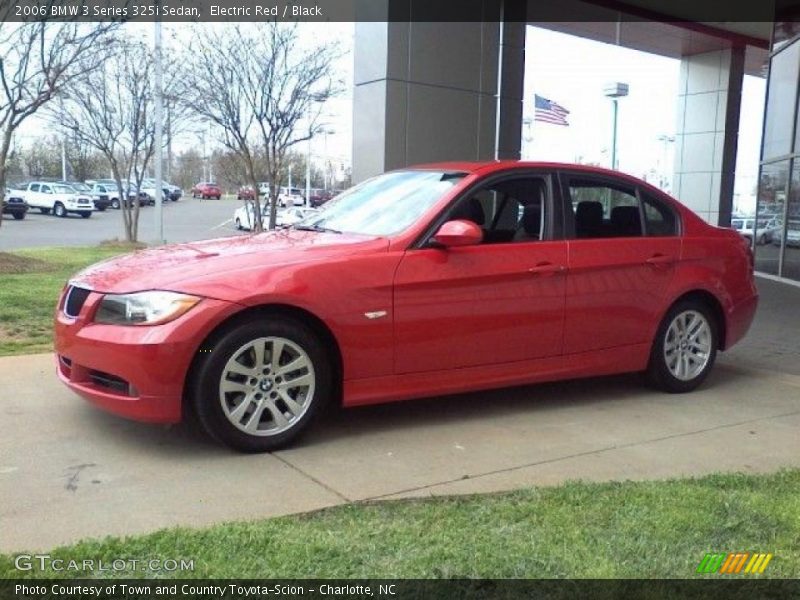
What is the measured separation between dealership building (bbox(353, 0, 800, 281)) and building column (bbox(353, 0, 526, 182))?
0.02m

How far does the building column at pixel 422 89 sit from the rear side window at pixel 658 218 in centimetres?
563

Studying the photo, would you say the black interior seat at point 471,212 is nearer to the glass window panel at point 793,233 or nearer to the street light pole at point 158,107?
the glass window panel at point 793,233

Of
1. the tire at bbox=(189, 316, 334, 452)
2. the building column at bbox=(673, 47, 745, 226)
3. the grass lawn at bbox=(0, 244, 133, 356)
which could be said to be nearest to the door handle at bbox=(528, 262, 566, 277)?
the tire at bbox=(189, 316, 334, 452)

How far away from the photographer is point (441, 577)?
111 inches

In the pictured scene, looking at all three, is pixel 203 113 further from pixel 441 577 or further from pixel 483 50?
pixel 441 577

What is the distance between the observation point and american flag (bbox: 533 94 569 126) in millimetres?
16188

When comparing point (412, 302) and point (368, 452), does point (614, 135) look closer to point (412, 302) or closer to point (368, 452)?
point (412, 302)

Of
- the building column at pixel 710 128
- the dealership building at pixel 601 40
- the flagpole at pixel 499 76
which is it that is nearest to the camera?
the dealership building at pixel 601 40

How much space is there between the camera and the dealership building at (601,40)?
1102cm

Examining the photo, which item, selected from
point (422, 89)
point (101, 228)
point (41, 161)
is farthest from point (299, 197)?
point (422, 89)

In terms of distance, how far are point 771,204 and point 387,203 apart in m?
12.3

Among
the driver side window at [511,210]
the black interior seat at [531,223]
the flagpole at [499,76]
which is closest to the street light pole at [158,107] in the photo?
the flagpole at [499,76]

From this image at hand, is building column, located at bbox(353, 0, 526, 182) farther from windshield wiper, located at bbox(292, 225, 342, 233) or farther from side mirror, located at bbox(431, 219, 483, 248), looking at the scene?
side mirror, located at bbox(431, 219, 483, 248)

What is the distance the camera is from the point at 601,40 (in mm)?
17109
